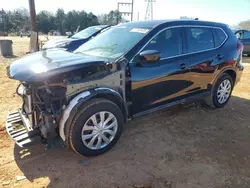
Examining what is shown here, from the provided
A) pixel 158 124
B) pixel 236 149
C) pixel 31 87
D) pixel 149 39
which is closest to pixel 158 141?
pixel 158 124

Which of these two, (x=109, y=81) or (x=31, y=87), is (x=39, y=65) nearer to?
(x=31, y=87)

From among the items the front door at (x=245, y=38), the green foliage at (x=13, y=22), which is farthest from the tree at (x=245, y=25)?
the front door at (x=245, y=38)

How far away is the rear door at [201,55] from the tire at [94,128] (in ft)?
5.65

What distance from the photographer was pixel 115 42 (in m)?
3.72

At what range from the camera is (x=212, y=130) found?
409cm

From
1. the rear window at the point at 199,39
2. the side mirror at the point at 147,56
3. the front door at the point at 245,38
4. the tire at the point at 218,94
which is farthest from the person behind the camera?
the front door at the point at 245,38

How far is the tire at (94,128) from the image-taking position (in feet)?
9.45

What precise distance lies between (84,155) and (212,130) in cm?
234

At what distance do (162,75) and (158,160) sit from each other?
1.30m

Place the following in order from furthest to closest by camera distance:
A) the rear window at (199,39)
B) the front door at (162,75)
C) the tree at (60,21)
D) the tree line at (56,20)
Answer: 1. the tree at (60,21)
2. the tree line at (56,20)
3. the rear window at (199,39)
4. the front door at (162,75)

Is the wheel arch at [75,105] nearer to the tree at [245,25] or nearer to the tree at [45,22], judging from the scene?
the tree at [45,22]

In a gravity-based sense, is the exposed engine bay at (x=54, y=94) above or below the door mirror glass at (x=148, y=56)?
below

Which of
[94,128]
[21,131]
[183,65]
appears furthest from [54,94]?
[183,65]

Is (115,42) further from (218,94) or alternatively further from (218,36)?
(218,94)
